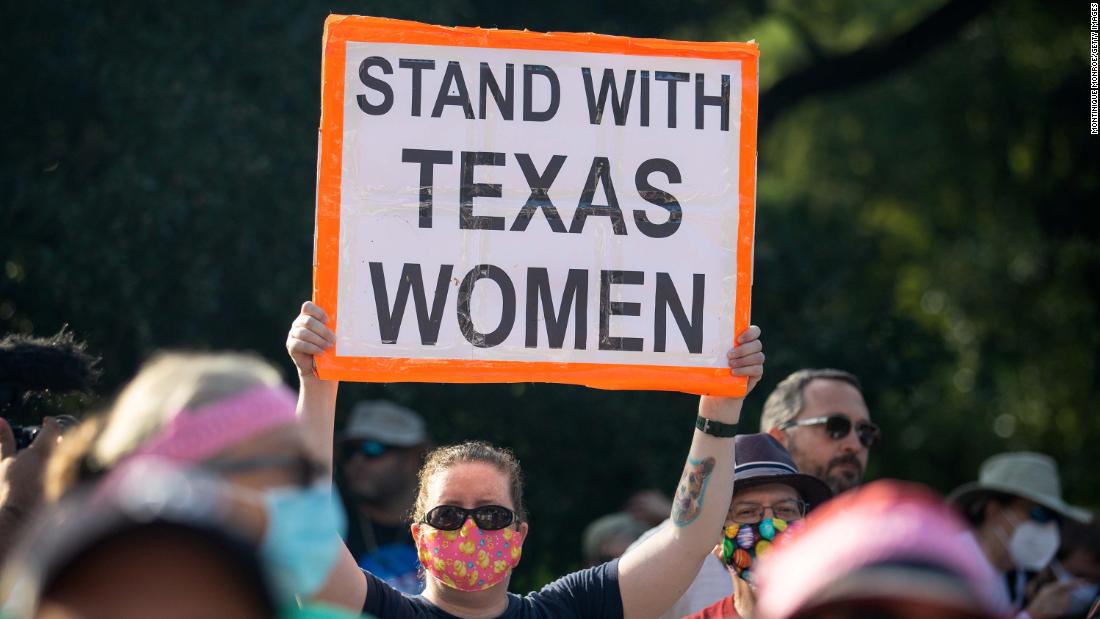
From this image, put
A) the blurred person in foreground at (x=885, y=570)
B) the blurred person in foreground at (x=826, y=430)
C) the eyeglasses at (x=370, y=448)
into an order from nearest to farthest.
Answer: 1. the blurred person in foreground at (x=885, y=570)
2. the blurred person in foreground at (x=826, y=430)
3. the eyeglasses at (x=370, y=448)

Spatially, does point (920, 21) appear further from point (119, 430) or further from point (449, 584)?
point (119, 430)

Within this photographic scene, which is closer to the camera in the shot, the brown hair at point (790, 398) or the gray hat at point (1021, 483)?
the brown hair at point (790, 398)

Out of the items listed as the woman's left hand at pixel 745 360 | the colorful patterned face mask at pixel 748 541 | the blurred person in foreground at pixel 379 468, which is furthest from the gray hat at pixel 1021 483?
the woman's left hand at pixel 745 360


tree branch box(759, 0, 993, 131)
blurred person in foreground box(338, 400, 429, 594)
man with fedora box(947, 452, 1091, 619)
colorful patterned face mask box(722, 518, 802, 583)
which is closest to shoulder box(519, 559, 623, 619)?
colorful patterned face mask box(722, 518, 802, 583)

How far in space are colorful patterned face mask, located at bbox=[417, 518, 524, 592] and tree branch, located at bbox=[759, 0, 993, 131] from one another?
20.1 ft

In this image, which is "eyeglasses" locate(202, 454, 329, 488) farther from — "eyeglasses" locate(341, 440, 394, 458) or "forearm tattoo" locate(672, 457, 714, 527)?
"eyeglasses" locate(341, 440, 394, 458)

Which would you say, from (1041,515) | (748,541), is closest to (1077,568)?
(1041,515)

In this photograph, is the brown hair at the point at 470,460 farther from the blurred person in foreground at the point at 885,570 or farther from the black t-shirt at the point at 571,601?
the blurred person in foreground at the point at 885,570

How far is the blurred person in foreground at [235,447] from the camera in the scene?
1934 mm

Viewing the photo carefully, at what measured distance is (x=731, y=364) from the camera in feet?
12.7

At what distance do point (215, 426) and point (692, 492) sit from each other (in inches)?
79.4

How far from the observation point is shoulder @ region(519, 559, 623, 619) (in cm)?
376

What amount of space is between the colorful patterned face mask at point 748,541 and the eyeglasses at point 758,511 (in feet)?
0.10

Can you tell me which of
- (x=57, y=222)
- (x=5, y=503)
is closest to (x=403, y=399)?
(x=57, y=222)
